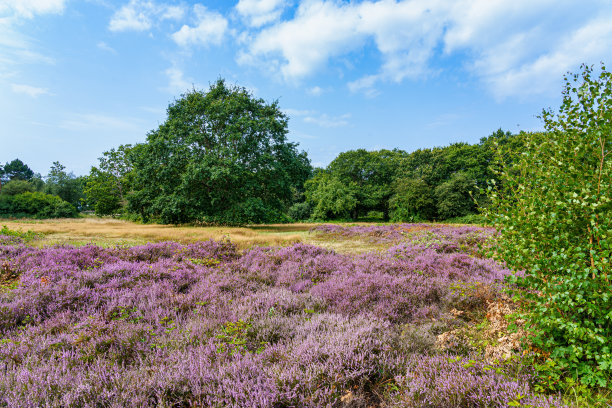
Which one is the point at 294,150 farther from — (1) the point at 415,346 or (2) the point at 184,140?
(1) the point at 415,346

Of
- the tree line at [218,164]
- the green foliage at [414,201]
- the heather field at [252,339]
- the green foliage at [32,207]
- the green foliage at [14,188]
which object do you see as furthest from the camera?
the green foliage at [14,188]

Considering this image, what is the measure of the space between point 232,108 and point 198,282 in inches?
883

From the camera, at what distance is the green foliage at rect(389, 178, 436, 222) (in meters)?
45.6

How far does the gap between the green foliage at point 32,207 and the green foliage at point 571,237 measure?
66.2 m

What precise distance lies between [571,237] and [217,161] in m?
22.9

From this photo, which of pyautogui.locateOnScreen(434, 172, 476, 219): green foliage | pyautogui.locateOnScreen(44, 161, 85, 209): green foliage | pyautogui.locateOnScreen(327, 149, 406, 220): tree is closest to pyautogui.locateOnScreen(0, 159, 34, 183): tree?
pyautogui.locateOnScreen(44, 161, 85, 209): green foliage

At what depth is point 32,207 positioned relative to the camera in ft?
162

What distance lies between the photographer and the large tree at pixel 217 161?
79.7 feet

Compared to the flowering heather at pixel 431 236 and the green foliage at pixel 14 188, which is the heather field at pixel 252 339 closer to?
the flowering heather at pixel 431 236

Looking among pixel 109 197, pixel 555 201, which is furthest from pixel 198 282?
pixel 109 197

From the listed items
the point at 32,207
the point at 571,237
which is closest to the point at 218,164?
the point at 571,237

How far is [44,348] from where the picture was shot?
315 cm

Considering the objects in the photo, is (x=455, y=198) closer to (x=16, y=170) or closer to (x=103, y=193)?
(x=103, y=193)

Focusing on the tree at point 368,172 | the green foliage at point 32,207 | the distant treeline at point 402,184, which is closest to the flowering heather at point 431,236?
the distant treeline at point 402,184
